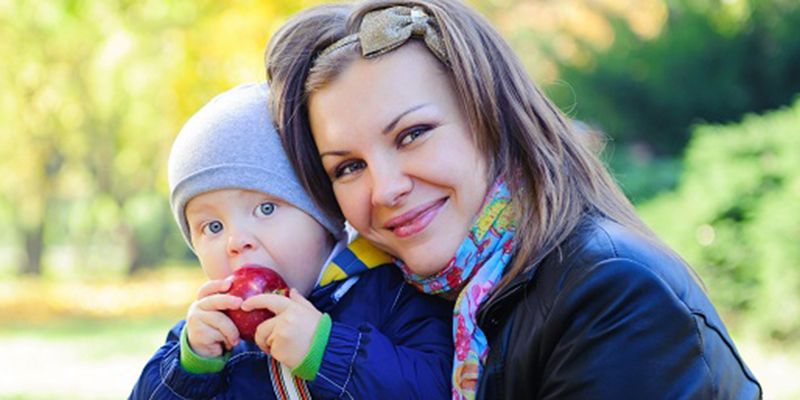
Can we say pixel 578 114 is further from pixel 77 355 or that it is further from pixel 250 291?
pixel 250 291

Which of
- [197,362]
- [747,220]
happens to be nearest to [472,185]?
[197,362]

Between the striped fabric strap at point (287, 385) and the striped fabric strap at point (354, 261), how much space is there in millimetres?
292

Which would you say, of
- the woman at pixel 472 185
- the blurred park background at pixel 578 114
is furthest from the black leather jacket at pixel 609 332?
the blurred park background at pixel 578 114

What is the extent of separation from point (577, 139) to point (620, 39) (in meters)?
10.1

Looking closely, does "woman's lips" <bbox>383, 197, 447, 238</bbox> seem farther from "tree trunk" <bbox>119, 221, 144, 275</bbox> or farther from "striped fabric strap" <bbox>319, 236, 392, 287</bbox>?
"tree trunk" <bbox>119, 221, 144, 275</bbox>

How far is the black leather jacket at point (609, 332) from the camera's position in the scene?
2.18 m

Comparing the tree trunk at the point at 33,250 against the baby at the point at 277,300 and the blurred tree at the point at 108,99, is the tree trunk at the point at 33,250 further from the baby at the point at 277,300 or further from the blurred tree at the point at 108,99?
the baby at the point at 277,300

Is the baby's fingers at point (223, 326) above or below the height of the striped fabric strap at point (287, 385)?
above

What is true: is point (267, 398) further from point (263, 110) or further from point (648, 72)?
point (648, 72)

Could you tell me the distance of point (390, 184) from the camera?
2.59 m

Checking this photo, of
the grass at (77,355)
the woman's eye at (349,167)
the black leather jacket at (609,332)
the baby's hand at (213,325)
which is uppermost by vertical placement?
the grass at (77,355)

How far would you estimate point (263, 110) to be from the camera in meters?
2.96

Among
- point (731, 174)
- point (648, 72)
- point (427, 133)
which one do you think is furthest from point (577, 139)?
point (648, 72)

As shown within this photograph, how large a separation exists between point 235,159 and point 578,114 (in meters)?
9.31
